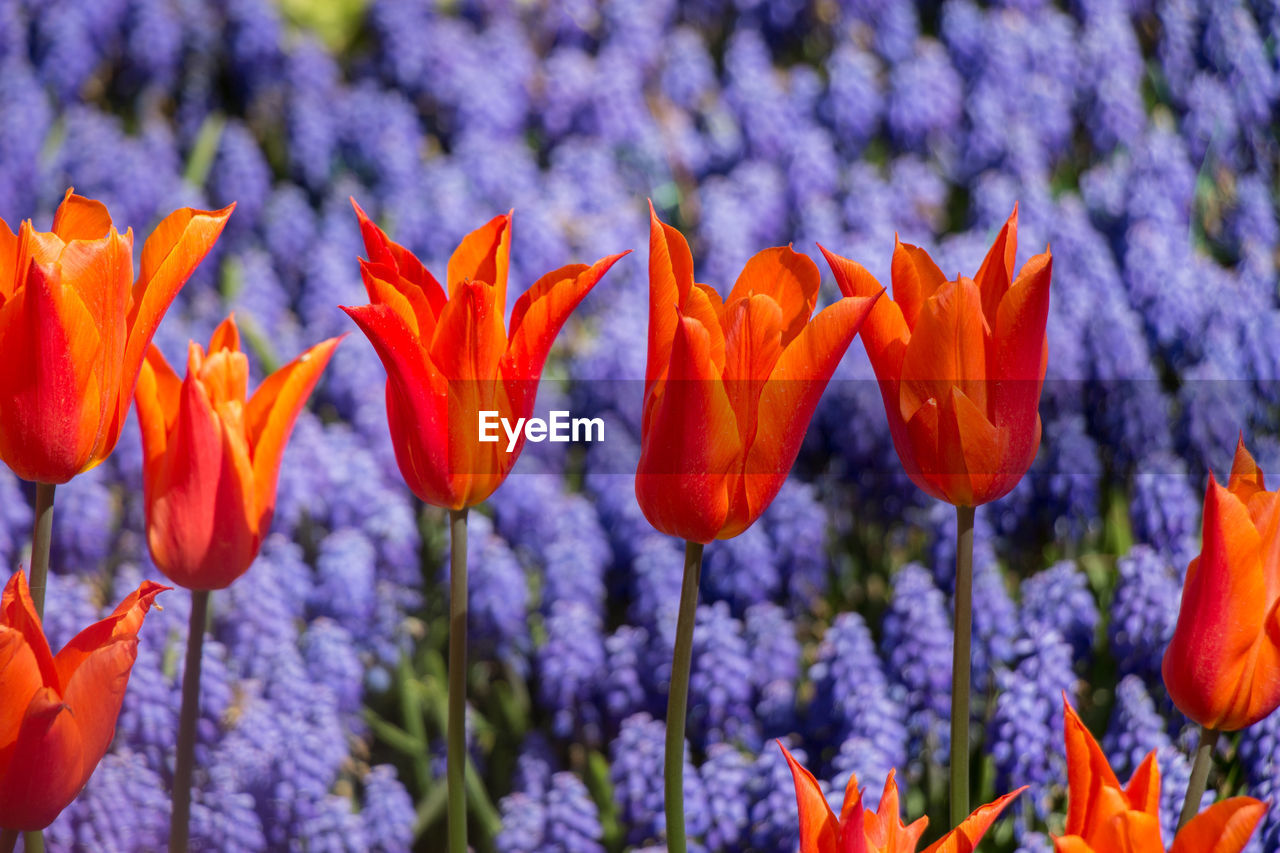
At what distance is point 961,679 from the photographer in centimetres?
56

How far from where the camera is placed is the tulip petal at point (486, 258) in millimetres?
559

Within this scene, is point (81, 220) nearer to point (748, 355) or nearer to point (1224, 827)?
point (748, 355)

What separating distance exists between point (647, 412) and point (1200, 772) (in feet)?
0.97

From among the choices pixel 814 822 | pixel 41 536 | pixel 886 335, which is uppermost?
pixel 886 335

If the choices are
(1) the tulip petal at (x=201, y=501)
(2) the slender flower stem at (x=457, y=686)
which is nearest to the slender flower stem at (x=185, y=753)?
(1) the tulip petal at (x=201, y=501)

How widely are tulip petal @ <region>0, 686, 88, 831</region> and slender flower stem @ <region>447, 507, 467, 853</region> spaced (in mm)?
162

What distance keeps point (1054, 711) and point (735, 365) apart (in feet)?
1.57

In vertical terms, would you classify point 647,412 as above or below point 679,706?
above

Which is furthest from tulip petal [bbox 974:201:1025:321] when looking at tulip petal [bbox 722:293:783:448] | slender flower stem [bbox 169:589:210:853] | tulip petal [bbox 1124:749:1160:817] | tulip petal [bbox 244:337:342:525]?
slender flower stem [bbox 169:589:210:853]

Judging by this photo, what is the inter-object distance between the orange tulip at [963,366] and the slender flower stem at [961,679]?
28 mm

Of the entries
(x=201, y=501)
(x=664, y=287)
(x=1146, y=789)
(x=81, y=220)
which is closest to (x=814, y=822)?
(x=1146, y=789)

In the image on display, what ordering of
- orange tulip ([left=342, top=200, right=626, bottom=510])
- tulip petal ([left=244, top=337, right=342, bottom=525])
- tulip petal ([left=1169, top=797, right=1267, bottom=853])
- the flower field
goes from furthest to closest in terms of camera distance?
the flower field < tulip petal ([left=244, top=337, right=342, bottom=525]) < orange tulip ([left=342, top=200, right=626, bottom=510]) < tulip petal ([left=1169, top=797, right=1267, bottom=853])

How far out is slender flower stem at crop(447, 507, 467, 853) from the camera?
56cm

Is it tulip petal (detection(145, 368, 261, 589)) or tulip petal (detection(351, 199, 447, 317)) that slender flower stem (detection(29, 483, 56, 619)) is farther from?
tulip petal (detection(351, 199, 447, 317))
